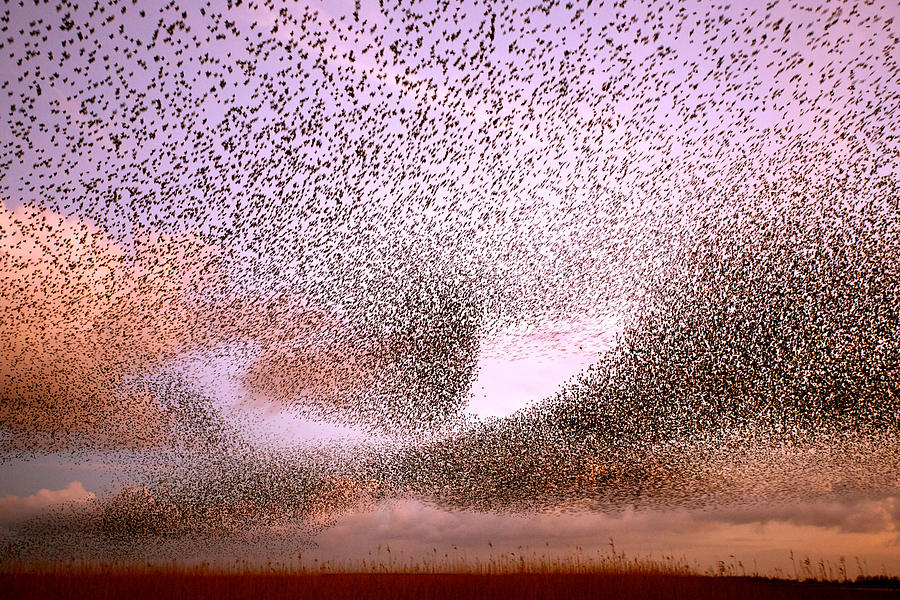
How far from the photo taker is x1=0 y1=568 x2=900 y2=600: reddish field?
14.4 metres

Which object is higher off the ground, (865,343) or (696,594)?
(865,343)

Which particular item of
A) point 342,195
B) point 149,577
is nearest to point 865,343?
point 342,195

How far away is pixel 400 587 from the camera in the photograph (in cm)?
1545

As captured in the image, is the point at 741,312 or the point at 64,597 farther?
the point at 741,312

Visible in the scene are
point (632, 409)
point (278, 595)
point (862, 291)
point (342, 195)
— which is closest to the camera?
point (342, 195)

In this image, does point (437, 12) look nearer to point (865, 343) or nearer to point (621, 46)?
point (621, 46)

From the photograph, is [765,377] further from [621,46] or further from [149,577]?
[149,577]

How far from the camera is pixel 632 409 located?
2298 centimetres

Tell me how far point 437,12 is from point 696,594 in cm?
1442

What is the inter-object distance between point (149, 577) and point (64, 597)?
3293 mm

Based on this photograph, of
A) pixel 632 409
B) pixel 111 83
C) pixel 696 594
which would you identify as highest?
pixel 111 83

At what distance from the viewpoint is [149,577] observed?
16.9 meters

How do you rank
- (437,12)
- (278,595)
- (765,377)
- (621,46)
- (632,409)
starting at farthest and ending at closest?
(632,409) < (765,377) < (278,595) < (621,46) < (437,12)

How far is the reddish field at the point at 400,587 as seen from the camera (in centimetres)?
1435
